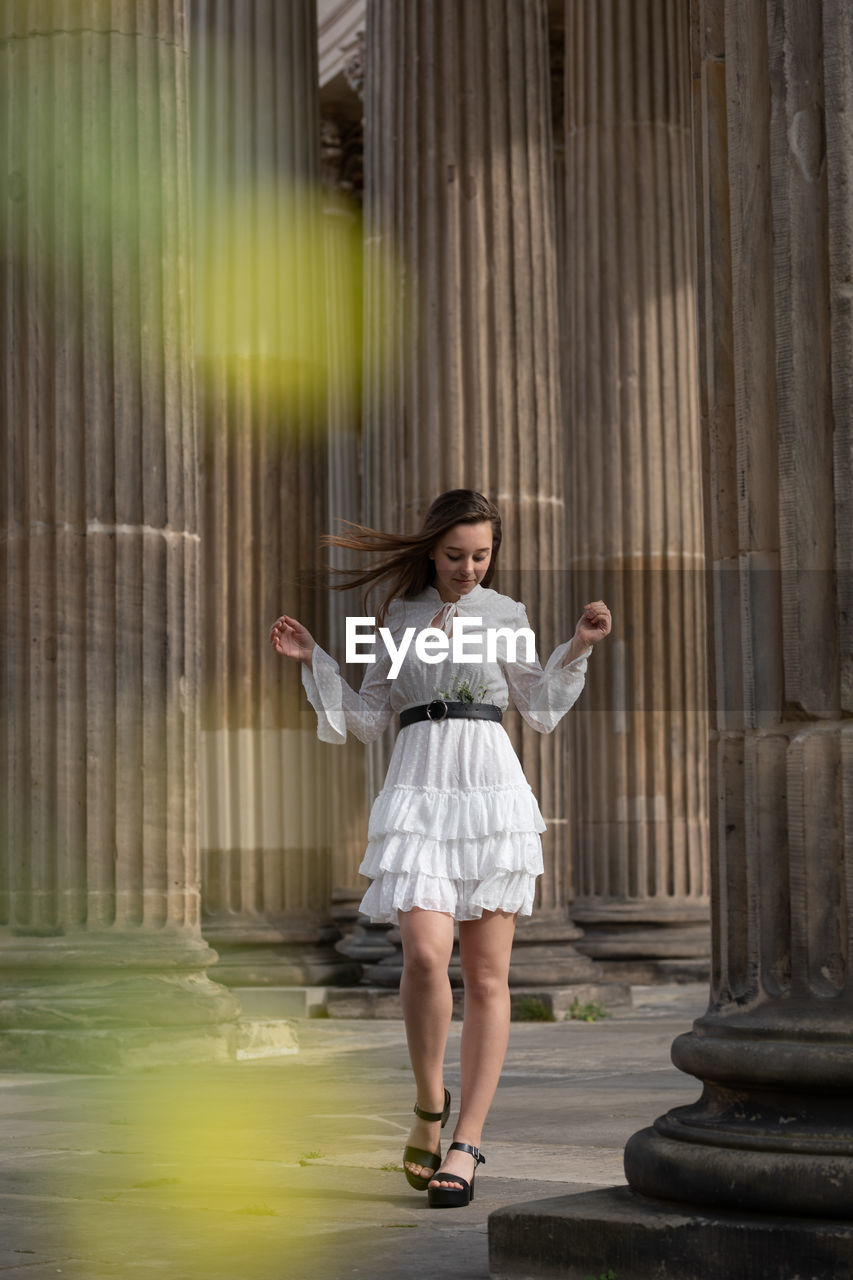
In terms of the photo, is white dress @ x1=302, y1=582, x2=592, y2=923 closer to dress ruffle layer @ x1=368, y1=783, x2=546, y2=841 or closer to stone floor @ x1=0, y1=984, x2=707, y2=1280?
dress ruffle layer @ x1=368, y1=783, x2=546, y2=841

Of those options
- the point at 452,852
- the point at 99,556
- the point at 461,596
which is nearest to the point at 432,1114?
the point at 452,852

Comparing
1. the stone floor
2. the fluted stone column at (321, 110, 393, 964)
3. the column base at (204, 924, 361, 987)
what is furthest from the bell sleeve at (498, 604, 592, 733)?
the fluted stone column at (321, 110, 393, 964)

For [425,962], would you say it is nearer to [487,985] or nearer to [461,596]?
[487,985]

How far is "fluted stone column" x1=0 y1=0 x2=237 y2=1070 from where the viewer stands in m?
12.7

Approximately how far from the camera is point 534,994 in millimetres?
17203

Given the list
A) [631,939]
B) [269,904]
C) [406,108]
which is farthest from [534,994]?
[406,108]

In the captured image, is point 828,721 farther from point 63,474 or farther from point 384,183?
point 384,183

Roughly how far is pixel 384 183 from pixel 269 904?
6635 millimetres

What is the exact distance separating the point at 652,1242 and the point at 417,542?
3.01 metres

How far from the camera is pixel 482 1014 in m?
7.32

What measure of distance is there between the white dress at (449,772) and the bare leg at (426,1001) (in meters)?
0.07

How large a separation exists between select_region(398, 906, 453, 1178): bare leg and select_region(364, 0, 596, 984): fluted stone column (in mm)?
10160

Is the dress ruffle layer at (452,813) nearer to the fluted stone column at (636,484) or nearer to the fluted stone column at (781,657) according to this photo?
the fluted stone column at (781,657)

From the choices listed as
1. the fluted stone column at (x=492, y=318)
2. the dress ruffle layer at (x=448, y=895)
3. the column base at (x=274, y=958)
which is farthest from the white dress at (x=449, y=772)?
the column base at (x=274, y=958)
